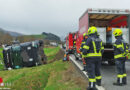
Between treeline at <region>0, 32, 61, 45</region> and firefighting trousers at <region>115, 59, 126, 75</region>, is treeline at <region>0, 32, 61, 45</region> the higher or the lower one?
the higher one

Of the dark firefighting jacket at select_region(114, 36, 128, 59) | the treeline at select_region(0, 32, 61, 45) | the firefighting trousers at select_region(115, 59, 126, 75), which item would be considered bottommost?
the firefighting trousers at select_region(115, 59, 126, 75)

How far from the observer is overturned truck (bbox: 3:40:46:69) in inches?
440

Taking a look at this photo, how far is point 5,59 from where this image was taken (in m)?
11.4

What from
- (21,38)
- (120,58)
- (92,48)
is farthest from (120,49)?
(21,38)

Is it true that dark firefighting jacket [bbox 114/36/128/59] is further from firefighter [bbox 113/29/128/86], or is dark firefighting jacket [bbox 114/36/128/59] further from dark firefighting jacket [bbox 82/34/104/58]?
dark firefighting jacket [bbox 82/34/104/58]

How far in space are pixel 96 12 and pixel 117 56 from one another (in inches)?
137

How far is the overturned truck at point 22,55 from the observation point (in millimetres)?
11180

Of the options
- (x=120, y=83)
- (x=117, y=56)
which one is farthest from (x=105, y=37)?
(x=120, y=83)

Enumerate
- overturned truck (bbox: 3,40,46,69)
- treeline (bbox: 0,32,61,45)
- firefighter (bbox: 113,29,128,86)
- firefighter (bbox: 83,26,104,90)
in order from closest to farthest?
firefighter (bbox: 83,26,104,90) < firefighter (bbox: 113,29,128,86) < overturned truck (bbox: 3,40,46,69) < treeline (bbox: 0,32,61,45)

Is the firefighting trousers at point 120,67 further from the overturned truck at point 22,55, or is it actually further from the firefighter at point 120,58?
the overturned truck at point 22,55

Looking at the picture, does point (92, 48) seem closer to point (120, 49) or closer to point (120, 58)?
point (120, 49)

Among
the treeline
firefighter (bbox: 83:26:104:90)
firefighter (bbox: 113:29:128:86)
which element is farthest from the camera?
the treeline

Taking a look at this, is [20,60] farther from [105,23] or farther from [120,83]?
[120,83]

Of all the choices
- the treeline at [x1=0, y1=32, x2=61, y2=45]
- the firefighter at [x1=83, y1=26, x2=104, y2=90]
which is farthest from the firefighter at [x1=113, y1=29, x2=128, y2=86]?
the treeline at [x1=0, y1=32, x2=61, y2=45]
